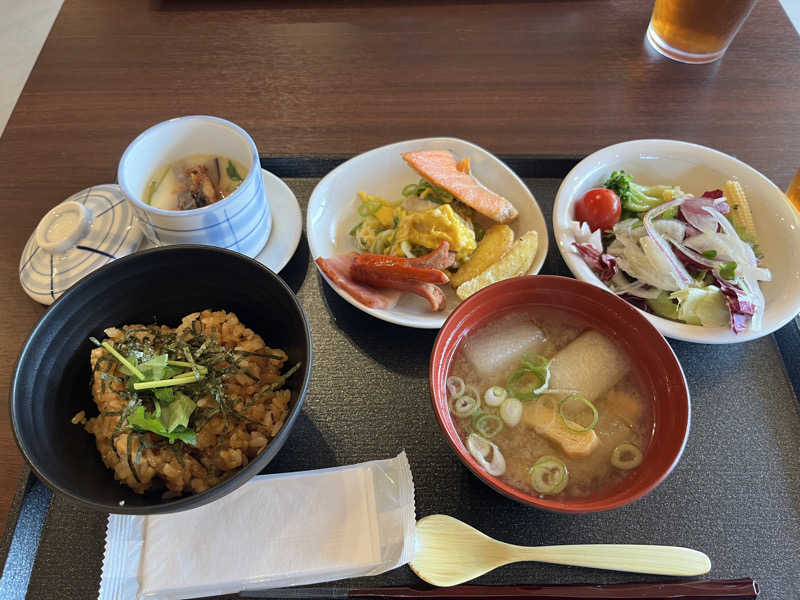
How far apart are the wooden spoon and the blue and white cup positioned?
83cm

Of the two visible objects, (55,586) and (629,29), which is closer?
(55,586)

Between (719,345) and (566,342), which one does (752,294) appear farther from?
(566,342)

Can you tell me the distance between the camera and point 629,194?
157cm

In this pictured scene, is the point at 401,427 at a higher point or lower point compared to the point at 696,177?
lower

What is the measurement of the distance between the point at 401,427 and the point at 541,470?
1.14ft

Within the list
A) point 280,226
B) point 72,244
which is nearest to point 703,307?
point 280,226

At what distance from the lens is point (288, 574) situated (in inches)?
40.5

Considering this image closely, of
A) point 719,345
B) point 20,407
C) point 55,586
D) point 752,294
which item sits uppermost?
point 20,407

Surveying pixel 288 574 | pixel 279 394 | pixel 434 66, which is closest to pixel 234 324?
pixel 279 394

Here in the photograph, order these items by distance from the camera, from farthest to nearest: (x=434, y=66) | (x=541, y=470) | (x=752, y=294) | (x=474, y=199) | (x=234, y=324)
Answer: (x=434, y=66) → (x=474, y=199) → (x=752, y=294) → (x=234, y=324) → (x=541, y=470)

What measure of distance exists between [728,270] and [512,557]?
3.03 feet

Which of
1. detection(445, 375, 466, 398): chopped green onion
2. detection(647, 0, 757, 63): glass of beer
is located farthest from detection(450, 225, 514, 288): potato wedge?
detection(647, 0, 757, 63): glass of beer

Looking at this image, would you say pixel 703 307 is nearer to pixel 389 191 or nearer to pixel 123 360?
pixel 389 191

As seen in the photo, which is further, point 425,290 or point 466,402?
point 425,290
